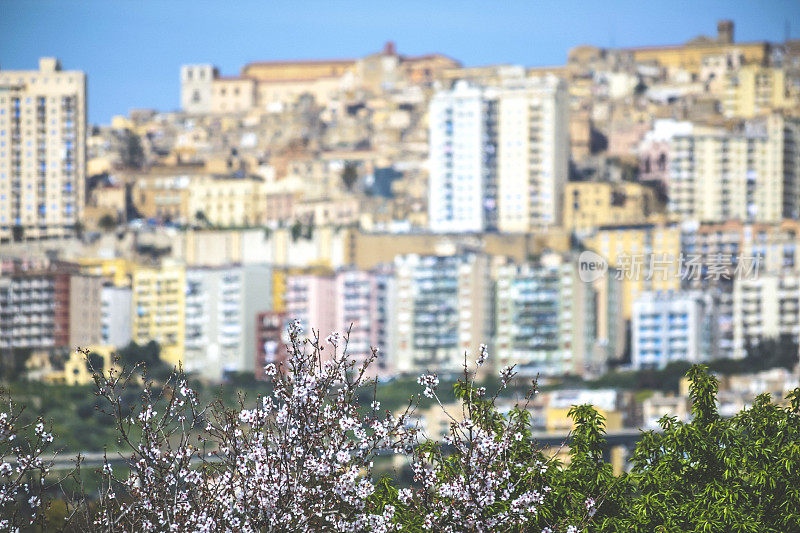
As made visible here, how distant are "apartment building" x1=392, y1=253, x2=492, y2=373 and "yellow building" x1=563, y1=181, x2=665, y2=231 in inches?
350

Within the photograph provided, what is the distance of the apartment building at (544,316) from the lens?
194 feet

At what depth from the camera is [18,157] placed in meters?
75.8

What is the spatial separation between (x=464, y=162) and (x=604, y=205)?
6.05 m

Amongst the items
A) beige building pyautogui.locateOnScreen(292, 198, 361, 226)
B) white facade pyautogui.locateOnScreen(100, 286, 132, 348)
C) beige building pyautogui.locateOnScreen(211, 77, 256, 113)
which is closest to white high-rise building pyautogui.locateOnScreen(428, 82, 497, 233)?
beige building pyautogui.locateOnScreen(292, 198, 361, 226)

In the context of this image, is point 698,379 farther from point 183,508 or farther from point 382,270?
point 382,270

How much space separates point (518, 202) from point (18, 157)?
21044mm

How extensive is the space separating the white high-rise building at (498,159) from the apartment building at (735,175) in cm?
473

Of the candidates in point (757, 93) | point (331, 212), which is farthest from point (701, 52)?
point (331, 212)

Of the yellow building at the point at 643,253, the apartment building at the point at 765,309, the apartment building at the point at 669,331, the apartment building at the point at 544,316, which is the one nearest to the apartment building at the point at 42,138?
the apartment building at the point at 544,316

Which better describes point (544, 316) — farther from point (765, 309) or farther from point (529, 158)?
point (529, 158)

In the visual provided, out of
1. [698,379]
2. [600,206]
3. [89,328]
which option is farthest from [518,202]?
[698,379]

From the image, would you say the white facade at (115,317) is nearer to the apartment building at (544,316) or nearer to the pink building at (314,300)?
the pink building at (314,300)

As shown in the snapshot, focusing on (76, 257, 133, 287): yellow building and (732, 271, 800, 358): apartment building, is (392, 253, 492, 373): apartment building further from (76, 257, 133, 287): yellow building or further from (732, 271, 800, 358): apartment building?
(76, 257, 133, 287): yellow building

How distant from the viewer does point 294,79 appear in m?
100
